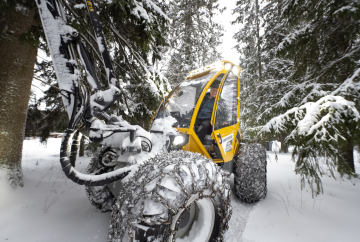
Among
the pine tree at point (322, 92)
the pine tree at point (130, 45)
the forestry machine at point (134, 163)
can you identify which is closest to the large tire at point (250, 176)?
the pine tree at point (322, 92)

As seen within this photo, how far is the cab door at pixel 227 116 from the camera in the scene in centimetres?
292

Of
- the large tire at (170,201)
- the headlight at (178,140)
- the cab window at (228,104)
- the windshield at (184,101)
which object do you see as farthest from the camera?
the cab window at (228,104)

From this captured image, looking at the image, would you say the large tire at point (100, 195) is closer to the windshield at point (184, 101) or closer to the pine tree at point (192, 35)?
the windshield at point (184, 101)

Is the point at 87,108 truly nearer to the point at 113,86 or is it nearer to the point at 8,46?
the point at 113,86

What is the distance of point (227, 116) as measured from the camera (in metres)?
3.27

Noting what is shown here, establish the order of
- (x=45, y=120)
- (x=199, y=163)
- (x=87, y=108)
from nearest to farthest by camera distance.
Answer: (x=199, y=163), (x=87, y=108), (x=45, y=120)

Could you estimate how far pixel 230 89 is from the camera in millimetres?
3322

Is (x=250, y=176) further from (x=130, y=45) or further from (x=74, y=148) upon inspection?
(x=130, y=45)

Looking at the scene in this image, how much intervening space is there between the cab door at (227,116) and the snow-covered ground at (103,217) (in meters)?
1.04

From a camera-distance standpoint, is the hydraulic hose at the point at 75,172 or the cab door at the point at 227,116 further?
the cab door at the point at 227,116

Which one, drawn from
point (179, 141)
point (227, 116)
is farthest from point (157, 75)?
point (179, 141)

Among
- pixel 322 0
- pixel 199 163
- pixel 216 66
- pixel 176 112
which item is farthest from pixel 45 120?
pixel 322 0

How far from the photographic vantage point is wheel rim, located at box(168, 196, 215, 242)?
1803 mm

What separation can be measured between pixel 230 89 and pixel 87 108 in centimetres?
238
